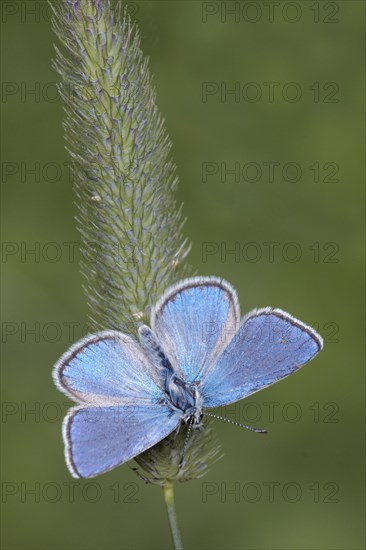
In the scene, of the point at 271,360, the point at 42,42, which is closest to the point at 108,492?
the point at 271,360

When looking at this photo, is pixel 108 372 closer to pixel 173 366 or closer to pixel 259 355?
pixel 173 366

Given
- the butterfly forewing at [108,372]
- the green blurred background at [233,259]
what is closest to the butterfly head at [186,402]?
the butterfly forewing at [108,372]

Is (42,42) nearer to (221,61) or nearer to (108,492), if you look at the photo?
(221,61)

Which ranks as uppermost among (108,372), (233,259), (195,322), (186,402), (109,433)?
(233,259)

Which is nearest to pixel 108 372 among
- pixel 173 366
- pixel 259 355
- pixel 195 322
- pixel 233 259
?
pixel 173 366

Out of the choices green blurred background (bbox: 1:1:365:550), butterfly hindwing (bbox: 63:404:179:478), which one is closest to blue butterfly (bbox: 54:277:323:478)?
butterfly hindwing (bbox: 63:404:179:478)

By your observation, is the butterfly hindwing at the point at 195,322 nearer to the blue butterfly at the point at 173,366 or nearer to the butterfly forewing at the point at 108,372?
the blue butterfly at the point at 173,366
